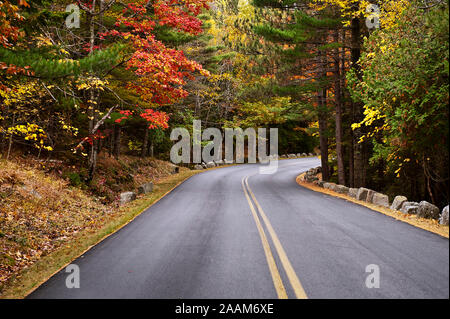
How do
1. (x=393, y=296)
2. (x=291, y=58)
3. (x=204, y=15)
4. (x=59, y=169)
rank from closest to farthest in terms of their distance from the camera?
(x=393, y=296)
(x=59, y=169)
(x=291, y=58)
(x=204, y=15)

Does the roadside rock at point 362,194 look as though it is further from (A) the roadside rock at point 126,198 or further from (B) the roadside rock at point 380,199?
(A) the roadside rock at point 126,198

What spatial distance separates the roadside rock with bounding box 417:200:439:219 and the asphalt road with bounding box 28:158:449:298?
3.08 feet

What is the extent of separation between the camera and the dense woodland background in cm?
531

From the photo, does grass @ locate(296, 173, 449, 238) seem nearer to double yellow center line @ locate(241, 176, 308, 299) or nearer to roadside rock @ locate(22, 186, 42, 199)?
double yellow center line @ locate(241, 176, 308, 299)

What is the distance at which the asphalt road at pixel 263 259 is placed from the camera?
12.2ft

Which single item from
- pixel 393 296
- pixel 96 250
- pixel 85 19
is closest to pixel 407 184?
pixel 393 296

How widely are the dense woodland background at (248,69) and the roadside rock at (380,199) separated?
50.2 inches

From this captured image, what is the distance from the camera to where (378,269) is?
4.13 m

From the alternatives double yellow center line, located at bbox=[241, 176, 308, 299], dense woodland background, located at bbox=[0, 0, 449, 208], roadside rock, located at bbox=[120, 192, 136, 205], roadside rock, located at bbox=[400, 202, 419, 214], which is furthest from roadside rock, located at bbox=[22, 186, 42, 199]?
roadside rock, located at bbox=[400, 202, 419, 214]

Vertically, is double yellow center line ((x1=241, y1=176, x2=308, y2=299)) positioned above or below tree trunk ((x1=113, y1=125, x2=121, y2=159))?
below

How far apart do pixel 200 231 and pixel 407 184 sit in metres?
11.1

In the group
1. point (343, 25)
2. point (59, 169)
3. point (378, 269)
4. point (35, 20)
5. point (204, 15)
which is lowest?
point (378, 269)

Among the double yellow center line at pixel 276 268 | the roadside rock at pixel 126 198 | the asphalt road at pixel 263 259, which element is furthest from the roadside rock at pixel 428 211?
the roadside rock at pixel 126 198

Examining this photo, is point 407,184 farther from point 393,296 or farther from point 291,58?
point 393,296
